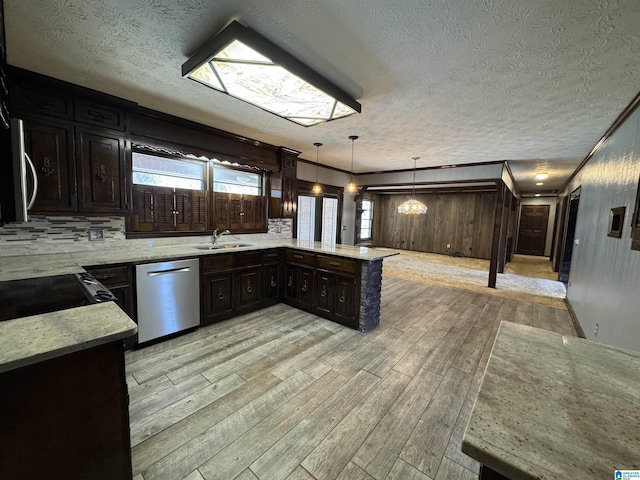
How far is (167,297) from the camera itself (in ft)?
9.05

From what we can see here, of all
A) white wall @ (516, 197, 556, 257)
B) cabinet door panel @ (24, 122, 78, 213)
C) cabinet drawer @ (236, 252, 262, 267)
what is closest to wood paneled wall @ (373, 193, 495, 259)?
white wall @ (516, 197, 556, 257)

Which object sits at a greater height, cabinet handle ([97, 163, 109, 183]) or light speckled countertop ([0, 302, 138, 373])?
cabinet handle ([97, 163, 109, 183])

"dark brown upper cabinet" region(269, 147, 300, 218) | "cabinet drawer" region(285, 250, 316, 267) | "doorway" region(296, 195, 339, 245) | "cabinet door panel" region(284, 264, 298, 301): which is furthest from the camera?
"doorway" region(296, 195, 339, 245)

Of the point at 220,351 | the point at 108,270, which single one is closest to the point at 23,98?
the point at 108,270

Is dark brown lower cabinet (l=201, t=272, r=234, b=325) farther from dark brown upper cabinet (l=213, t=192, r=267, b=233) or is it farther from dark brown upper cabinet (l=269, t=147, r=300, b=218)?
dark brown upper cabinet (l=269, t=147, r=300, b=218)

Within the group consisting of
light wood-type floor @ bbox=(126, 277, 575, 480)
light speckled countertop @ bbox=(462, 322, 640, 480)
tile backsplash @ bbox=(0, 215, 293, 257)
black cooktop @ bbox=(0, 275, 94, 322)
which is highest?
tile backsplash @ bbox=(0, 215, 293, 257)

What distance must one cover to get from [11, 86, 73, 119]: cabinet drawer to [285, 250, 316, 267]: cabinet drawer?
2.70m

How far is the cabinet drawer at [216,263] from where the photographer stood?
10.1ft

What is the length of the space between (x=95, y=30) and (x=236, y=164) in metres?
2.27

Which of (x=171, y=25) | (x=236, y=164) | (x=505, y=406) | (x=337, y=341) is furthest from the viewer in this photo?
(x=236, y=164)

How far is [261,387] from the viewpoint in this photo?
208 centimetres

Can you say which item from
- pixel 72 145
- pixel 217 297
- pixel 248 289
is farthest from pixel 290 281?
pixel 72 145

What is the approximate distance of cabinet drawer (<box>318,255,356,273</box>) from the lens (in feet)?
10.4

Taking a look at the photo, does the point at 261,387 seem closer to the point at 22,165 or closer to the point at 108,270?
the point at 108,270
